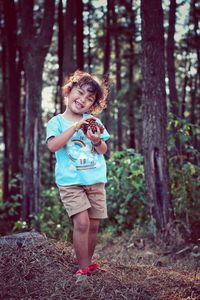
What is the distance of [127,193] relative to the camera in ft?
28.8

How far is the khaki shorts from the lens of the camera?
4328mm

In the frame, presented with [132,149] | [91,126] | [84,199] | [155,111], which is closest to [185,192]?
[155,111]

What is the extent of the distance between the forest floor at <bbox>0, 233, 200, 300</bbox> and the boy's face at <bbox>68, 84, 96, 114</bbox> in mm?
1540

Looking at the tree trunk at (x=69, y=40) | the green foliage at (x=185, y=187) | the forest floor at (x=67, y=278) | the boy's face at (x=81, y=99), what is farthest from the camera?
the tree trunk at (x=69, y=40)

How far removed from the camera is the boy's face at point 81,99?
177 inches

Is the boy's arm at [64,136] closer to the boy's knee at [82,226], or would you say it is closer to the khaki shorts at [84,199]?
the khaki shorts at [84,199]

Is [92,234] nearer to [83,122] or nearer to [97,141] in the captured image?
[97,141]

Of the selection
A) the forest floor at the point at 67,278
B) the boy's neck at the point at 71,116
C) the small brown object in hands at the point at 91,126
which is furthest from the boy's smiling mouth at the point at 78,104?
the forest floor at the point at 67,278

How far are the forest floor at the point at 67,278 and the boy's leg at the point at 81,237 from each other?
0.58ft

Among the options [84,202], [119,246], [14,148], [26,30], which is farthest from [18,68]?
[84,202]

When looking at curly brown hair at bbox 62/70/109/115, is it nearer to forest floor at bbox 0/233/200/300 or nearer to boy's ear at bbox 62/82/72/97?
boy's ear at bbox 62/82/72/97

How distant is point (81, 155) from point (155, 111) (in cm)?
298

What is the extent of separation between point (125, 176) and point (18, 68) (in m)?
11.2

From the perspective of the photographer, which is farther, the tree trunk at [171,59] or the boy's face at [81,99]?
the tree trunk at [171,59]
